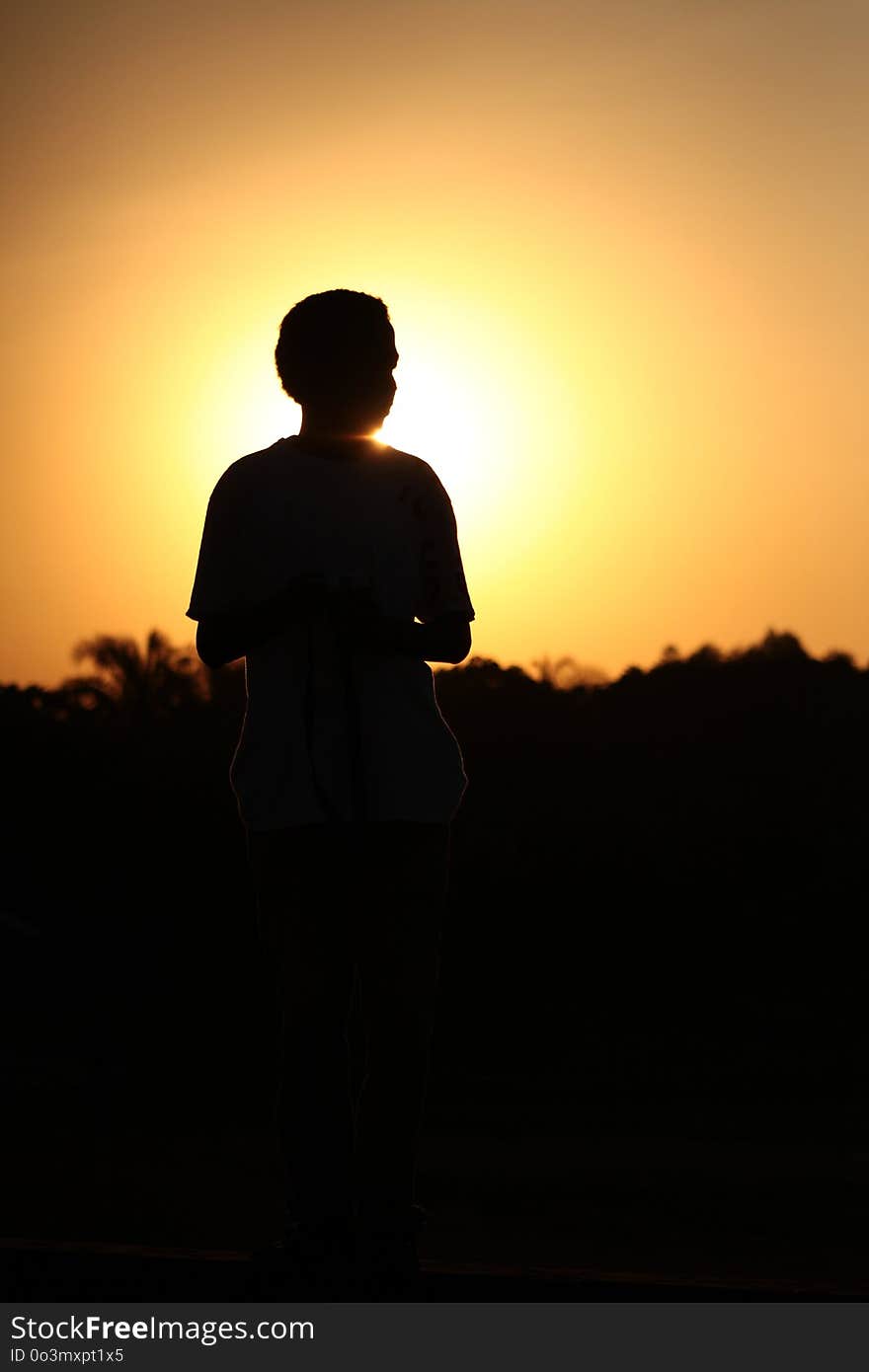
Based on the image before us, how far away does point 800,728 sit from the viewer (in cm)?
4272

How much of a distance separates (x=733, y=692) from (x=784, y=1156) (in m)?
15.7

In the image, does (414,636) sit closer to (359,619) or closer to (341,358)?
(359,619)

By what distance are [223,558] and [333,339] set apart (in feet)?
1.51

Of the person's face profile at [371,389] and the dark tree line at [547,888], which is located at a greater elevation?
the dark tree line at [547,888]

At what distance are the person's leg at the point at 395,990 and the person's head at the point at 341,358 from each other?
0.80 meters

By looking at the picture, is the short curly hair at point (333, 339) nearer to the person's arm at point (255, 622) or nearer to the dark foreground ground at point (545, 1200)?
the person's arm at point (255, 622)

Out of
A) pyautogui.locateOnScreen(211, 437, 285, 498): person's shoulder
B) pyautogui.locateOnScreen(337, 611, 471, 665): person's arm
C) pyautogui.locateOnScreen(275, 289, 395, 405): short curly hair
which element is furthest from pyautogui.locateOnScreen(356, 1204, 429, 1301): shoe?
pyautogui.locateOnScreen(275, 289, 395, 405): short curly hair

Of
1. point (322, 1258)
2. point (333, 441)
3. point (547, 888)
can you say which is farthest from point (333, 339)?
point (547, 888)

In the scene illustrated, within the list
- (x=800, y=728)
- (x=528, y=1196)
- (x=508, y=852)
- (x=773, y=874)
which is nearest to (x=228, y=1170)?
(x=528, y=1196)

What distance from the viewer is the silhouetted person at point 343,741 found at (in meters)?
3.01

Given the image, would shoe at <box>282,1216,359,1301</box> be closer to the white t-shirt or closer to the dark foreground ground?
the white t-shirt

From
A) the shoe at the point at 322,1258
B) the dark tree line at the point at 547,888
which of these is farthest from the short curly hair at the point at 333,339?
the dark tree line at the point at 547,888
